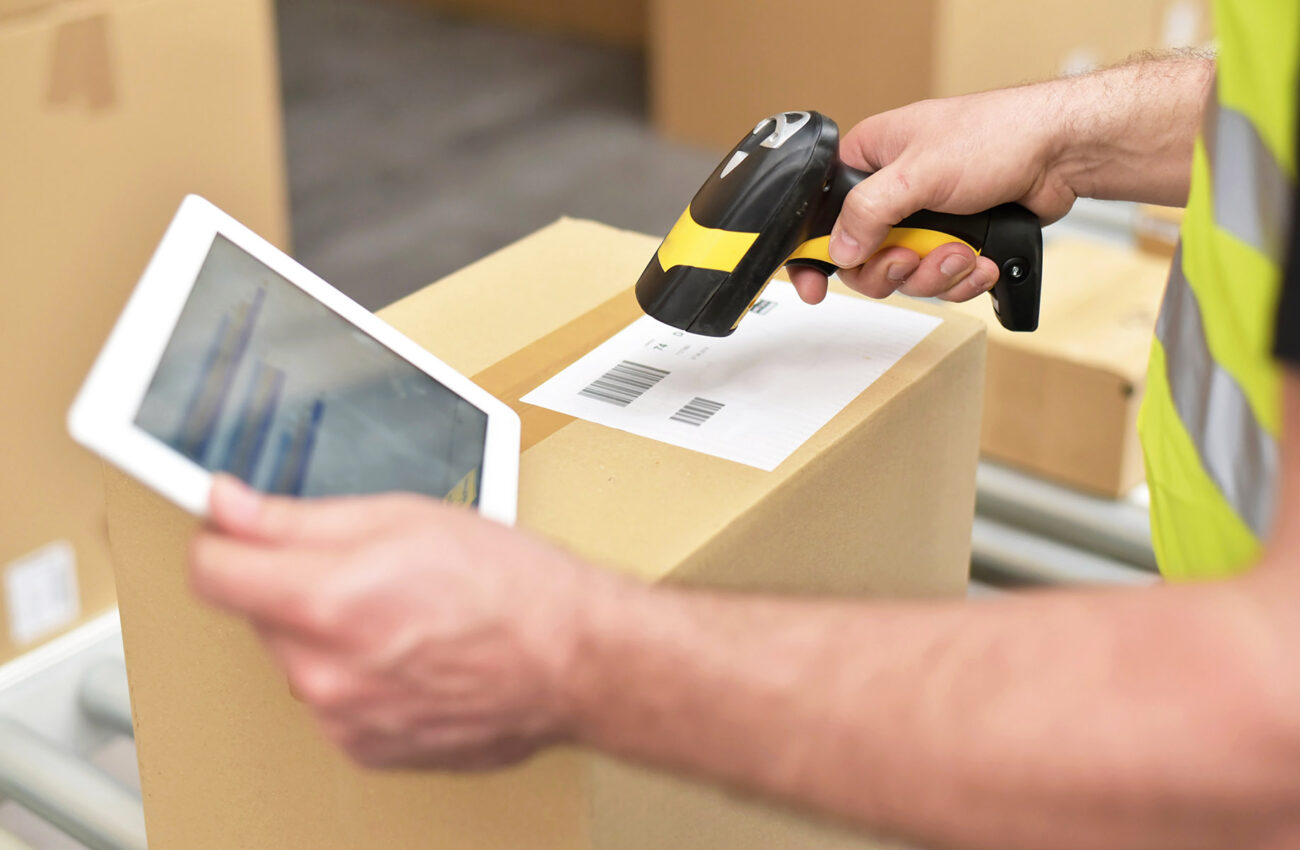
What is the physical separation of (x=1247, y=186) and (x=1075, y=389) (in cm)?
82

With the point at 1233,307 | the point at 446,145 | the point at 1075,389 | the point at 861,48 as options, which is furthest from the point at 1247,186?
the point at 446,145

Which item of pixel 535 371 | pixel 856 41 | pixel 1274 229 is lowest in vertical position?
pixel 856 41

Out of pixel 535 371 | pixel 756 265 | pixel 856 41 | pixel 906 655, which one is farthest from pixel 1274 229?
pixel 856 41

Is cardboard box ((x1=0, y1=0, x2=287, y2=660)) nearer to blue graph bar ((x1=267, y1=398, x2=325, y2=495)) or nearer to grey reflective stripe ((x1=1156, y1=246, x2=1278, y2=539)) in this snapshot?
blue graph bar ((x1=267, y1=398, x2=325, y2=495))

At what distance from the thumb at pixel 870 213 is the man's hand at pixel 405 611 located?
1.16 feet

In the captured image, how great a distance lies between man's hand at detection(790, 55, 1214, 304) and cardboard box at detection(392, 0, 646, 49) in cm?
263

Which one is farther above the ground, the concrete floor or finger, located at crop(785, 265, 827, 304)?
finger, located at crop(785, 265, 827, 304)

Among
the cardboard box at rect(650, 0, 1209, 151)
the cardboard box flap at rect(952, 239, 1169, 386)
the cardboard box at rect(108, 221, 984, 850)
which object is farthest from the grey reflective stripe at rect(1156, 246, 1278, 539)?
the cardboard box at rect(650, 0, 1209, 151)

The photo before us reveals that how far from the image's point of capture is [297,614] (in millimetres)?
428

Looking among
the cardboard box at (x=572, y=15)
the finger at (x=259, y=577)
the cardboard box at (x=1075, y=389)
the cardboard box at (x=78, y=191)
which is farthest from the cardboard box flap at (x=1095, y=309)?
the cardboard box at (x=572, y=15)

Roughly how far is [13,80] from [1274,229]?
1029mm

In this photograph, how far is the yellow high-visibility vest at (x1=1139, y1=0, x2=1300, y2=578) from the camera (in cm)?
Answer: 44

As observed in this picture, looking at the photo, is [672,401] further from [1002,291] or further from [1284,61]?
[1284,61]

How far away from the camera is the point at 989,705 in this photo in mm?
399
